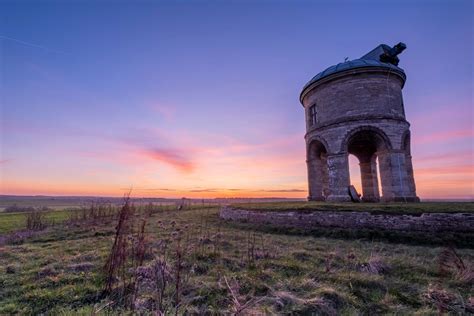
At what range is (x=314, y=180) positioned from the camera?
1800 cm

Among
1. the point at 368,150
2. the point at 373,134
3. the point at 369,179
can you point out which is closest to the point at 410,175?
the point at 373,134

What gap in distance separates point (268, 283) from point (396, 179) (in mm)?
13435

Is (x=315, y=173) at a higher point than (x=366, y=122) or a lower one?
lower

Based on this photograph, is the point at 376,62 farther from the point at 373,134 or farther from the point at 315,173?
the point at 315,173

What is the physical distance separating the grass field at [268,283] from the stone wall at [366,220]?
139 cm

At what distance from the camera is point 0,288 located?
461 centimetres

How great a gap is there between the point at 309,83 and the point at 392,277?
15660 millimetres

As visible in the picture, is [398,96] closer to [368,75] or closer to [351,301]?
[368,75]

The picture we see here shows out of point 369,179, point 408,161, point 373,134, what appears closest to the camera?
point 373,134

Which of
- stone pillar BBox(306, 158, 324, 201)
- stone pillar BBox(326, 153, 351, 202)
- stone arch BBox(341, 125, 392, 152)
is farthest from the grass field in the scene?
stone pillar BBox(306, 158, 324, 201)

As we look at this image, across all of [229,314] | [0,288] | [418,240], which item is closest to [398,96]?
[418,240]

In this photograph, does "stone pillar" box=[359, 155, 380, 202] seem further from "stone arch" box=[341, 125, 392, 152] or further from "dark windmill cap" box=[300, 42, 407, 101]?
"dark windmill cap" box=[300, 42, 407, 101]

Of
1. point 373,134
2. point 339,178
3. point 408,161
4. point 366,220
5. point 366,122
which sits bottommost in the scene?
point 366,220

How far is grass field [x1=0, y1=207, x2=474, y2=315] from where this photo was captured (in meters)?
3.62
